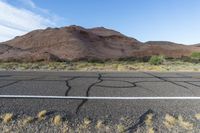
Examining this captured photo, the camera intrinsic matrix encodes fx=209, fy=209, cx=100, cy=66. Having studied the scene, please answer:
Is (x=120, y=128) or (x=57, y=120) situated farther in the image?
(x=57, y=120)

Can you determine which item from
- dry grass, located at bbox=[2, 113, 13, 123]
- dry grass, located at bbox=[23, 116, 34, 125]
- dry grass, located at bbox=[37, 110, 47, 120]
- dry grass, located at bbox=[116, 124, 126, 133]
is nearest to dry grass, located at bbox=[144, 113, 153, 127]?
dry grass, located at bbox=[116, 124, 126, 133]

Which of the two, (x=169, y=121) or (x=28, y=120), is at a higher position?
(x=28, y=120)

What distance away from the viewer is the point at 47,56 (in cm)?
3891

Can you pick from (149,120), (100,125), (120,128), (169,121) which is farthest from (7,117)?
(169,121)

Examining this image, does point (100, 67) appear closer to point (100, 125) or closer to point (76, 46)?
point (100, 125)

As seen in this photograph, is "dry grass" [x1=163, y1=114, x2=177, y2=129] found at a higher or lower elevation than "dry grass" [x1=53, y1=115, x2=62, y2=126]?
lower

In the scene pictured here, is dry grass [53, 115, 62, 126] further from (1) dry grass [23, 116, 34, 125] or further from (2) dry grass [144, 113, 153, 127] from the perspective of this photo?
(2) dry grass [144, 113, 153, 127]

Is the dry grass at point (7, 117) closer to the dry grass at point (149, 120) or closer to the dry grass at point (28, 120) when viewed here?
the dry grass at point (28, 120)

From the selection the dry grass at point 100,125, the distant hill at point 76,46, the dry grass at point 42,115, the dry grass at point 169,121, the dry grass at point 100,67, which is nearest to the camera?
the dry grass at point 100,125

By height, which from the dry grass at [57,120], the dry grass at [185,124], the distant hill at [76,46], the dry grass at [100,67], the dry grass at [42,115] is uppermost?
the distant hill at [76,46]

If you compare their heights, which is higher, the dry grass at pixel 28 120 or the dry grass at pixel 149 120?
the dry grass at pixel 28 120

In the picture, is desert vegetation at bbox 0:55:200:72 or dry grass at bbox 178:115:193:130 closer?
dry grass at bbox 178:115:193:130

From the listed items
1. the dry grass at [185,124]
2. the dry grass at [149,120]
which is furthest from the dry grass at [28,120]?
the dry grass at [185,124]

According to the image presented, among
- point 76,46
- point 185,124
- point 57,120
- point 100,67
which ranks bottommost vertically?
point 185,124
